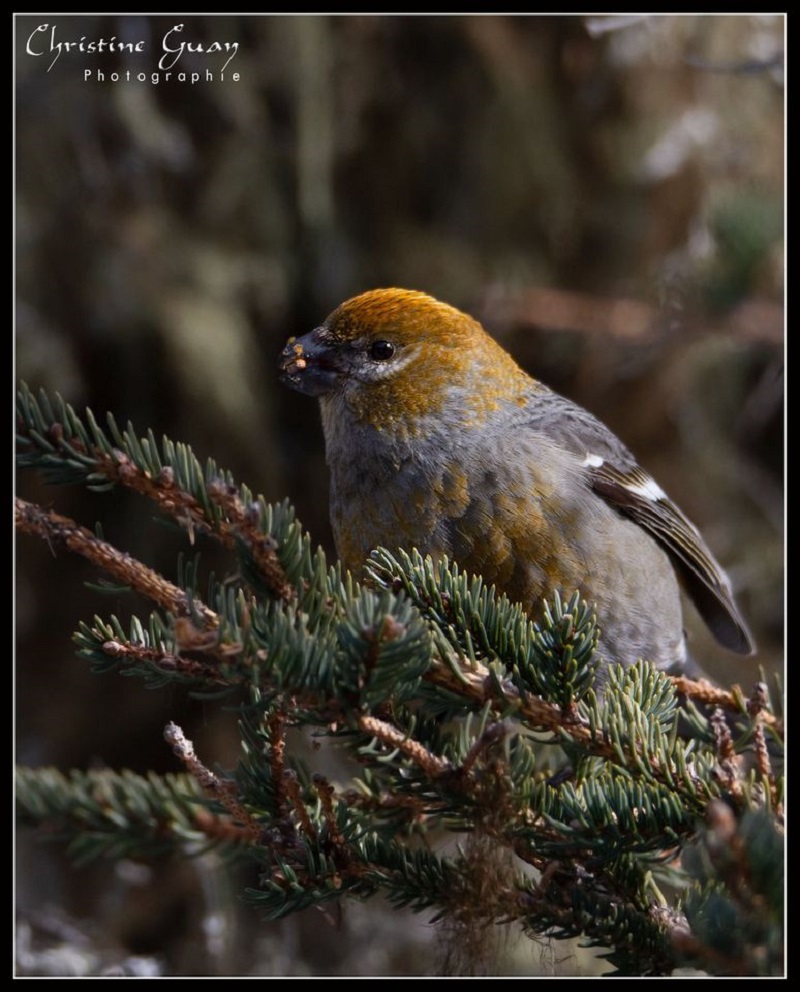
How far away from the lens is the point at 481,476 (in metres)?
2.81

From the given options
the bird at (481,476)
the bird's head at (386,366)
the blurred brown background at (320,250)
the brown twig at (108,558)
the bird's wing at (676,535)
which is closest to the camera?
the brown twig at (108,558)

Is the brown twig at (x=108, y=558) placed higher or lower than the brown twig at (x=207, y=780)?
higher

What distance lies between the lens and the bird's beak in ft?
9.93

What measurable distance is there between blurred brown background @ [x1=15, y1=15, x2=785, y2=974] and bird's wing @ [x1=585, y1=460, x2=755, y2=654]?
104cm

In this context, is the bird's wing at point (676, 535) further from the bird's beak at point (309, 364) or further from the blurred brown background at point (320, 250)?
the blurred brown background at point (320, 250)

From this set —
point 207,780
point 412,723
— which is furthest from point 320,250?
point 207,780

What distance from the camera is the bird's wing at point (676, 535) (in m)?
3.24

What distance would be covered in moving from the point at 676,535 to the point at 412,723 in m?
1.59

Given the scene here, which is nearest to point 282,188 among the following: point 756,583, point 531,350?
point 531,350

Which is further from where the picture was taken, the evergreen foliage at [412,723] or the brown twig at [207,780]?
the brown twig at [207,780]

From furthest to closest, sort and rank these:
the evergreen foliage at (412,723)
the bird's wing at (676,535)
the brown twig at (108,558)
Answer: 1. the bird's wing at (676,535)
2. the brown twig at (108,558)
3. the evergreen foliage at (412,723)

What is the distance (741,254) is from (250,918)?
3.19m

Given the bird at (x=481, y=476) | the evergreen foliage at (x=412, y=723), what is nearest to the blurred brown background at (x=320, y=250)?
the bird at (x=481, y=476)
